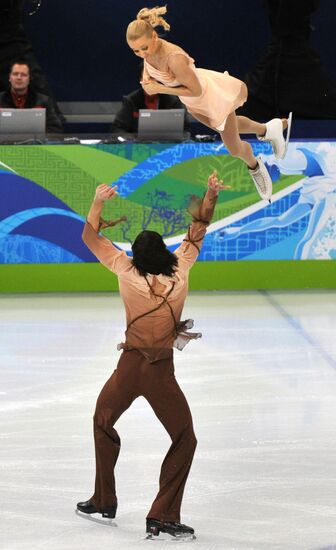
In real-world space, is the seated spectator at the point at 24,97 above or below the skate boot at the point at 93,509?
above

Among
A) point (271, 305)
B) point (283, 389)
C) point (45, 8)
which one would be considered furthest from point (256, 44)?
point (283, 389)

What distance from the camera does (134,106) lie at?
11.8 meters

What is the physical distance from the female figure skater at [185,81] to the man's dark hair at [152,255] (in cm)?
66

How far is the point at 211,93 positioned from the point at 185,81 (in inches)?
8.0

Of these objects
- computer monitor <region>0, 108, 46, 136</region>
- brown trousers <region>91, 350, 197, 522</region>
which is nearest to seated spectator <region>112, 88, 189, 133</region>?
computer monitor <region>0, 108, 46, 136</region>

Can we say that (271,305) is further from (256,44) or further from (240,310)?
(256,44)

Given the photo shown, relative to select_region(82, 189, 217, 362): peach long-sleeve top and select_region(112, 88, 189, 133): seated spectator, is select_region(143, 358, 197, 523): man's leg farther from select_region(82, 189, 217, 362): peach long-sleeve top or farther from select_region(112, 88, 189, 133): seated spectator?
select_region(112, 88, 189, 133): seated spectator

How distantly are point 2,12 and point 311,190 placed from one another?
140 inches

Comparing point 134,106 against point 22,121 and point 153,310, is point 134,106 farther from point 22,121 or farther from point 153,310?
point 153,310

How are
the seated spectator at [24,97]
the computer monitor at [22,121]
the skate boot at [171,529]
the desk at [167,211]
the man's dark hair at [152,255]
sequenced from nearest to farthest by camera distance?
the man's dark hair at [152,255] < the skate boot at [171,529] < the computer monitor at [22,121] < the desk at [167,211] < the seated spectator at [24,97]

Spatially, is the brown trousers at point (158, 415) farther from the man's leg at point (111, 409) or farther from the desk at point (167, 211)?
the desk at point (167, 211)

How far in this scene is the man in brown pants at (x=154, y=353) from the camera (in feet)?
19.3

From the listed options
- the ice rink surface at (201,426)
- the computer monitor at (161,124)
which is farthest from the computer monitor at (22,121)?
the ice rink surface at (201,426)

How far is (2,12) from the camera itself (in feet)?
41.3
